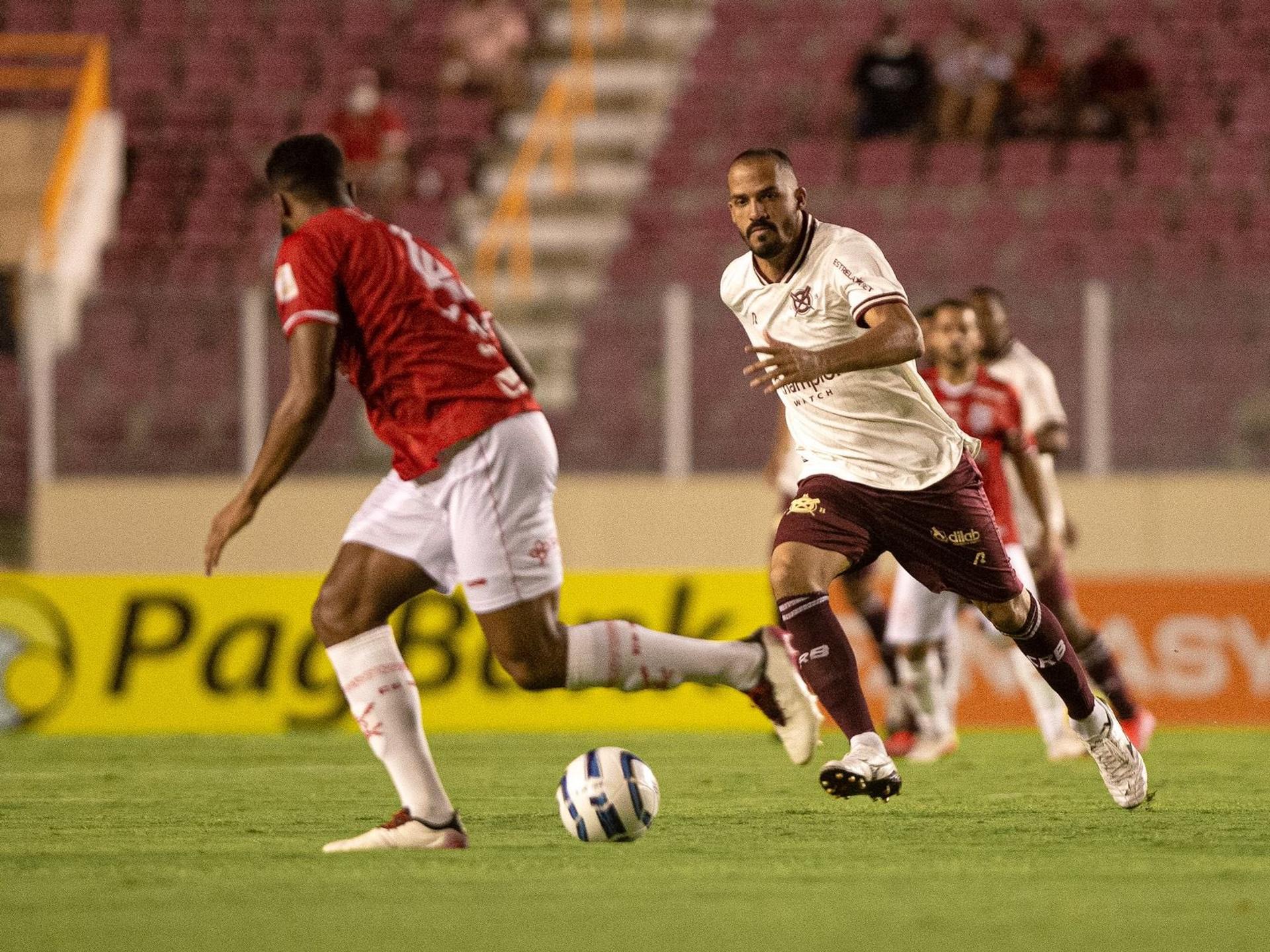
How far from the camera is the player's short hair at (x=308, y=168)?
20.4ft

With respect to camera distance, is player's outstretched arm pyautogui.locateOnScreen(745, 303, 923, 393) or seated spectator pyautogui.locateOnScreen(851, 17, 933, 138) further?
seated spectator pyautogui.locateOnScreen(851, 17, 933, 138)

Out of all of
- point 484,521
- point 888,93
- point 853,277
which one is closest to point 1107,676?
point 853,277

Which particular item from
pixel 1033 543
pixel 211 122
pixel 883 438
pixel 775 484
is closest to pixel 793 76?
pixel 211 122

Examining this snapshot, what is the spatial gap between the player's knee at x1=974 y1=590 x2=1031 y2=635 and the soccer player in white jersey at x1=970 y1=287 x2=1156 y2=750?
8.88 feet

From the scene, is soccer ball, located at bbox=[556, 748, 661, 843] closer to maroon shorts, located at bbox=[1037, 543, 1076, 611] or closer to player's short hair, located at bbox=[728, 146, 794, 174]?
player's short hair, located at bbox=[728, 146, 794, 174]

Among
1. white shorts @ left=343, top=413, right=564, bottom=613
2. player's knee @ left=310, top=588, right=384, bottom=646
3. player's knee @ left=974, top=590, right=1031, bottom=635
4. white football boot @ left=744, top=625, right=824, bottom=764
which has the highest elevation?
white shorts @ left=343, top=413, right=564, bottom=613

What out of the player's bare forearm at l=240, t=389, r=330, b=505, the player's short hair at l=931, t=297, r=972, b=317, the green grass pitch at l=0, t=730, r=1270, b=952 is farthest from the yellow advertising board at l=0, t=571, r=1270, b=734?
the player's bare forearm at l=240, t=389, r=330, b=505

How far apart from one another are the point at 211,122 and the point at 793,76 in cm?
489

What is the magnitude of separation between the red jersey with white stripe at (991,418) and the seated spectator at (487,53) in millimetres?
9955

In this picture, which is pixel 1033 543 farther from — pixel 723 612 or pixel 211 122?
pixel 211 122

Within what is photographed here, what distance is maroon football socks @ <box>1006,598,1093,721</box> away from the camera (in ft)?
23.6

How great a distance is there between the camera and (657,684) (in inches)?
263

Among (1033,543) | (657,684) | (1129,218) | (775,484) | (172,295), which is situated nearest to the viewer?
(657,684)

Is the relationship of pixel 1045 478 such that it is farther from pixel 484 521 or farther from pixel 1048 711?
pixel 484 521
